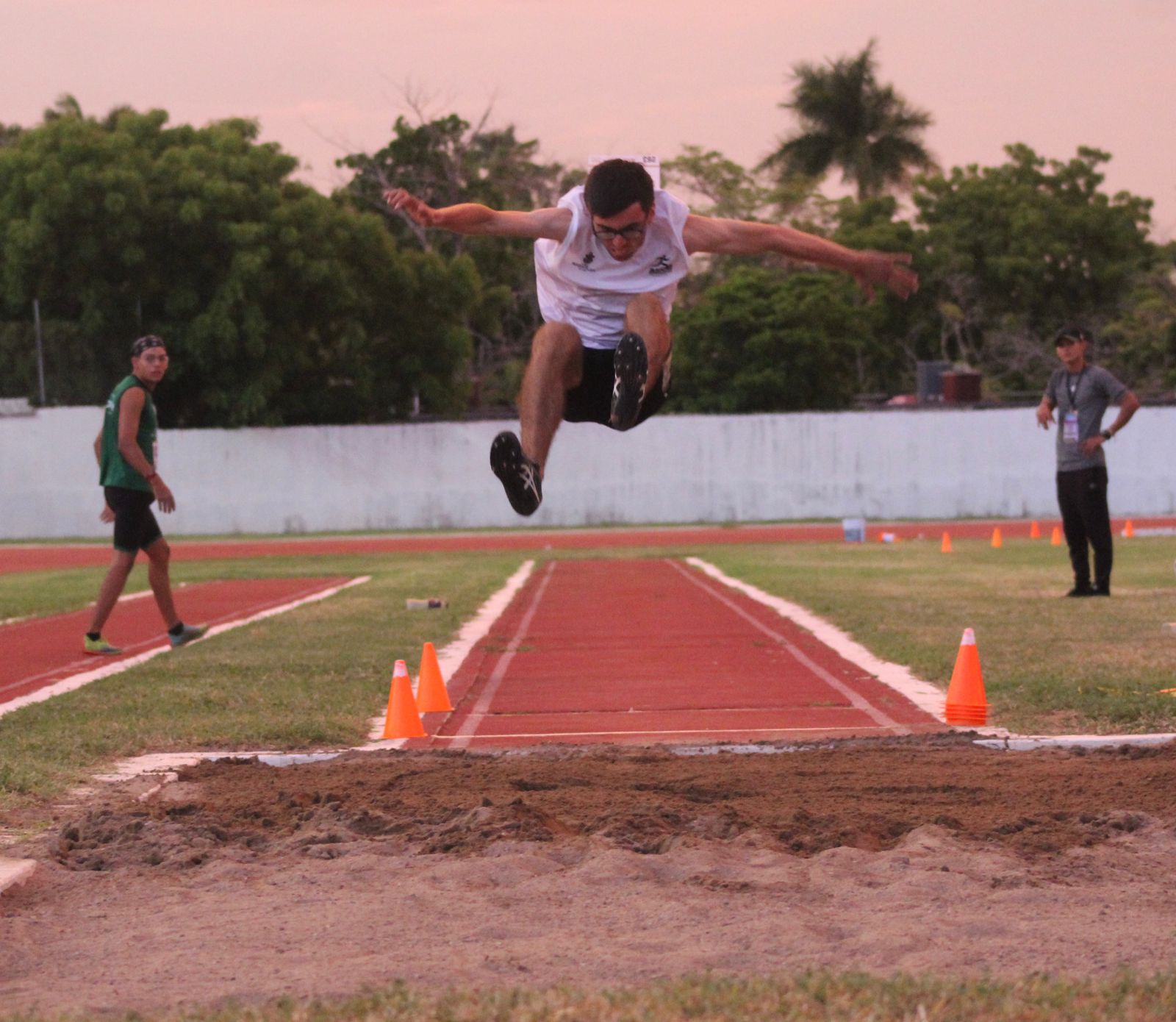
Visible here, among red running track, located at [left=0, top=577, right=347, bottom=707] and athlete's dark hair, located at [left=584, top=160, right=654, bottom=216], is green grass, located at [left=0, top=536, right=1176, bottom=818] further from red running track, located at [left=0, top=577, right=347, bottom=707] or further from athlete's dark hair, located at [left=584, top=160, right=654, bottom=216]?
athlete's dark hair, located at [left=584, top=160, right=654, bottom=216]

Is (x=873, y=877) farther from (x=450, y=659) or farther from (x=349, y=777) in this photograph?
(x=450, y=659)

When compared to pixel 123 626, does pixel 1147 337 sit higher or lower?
higher

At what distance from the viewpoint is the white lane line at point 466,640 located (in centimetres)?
761

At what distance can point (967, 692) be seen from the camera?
25.5ft

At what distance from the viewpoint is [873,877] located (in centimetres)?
450

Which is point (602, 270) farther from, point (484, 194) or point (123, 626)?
point (484, 194)

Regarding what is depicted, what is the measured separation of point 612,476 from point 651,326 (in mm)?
31033

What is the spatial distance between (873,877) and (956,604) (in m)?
10.1

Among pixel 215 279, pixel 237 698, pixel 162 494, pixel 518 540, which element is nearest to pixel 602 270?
pixel 237 698

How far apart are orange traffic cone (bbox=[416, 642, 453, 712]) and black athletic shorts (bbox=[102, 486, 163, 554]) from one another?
11.0ft

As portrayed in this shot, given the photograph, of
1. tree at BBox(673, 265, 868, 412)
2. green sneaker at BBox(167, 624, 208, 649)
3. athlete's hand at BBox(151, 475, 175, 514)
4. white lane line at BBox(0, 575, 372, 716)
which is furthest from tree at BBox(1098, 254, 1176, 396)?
athlete's hand at BBox(151, 475, 175, 514)

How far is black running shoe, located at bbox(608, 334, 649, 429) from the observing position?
6.09 meters

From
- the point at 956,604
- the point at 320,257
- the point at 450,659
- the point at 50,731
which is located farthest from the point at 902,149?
the point at 50,731

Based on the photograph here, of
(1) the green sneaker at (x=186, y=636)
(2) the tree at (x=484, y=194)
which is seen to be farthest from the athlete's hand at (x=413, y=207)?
(2) the tree at (x=484, y=194)
